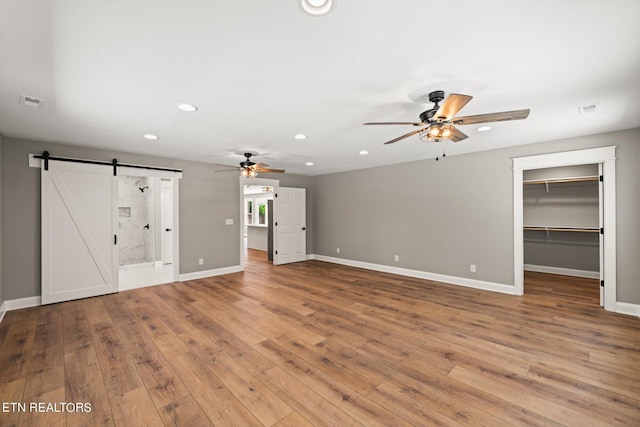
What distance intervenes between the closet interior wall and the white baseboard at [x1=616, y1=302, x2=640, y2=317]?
215 centimetres

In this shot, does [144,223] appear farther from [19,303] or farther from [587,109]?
[587,109]

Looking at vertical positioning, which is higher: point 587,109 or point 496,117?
point 587,109

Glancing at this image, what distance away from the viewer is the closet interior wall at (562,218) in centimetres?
538

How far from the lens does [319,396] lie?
6.52ft

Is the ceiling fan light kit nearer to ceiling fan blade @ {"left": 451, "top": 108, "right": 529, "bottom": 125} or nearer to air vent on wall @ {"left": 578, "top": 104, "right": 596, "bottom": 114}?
ceiling fan blade @ {"left": 451, "top": 108, "right": 529, "bottom": 125}

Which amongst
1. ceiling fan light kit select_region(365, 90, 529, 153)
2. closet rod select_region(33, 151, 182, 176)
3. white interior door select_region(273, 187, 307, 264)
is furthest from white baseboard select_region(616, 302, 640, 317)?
closet rod select_region(33, 151, 182, 176)

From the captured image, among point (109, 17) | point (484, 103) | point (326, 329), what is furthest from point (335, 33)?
point (326, 329)

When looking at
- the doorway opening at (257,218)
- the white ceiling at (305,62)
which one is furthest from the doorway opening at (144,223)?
the white ceiling at (305,62)

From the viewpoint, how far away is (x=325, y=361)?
96.7 inches

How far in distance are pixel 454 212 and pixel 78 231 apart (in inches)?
267

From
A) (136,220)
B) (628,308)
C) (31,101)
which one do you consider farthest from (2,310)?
(628,308)

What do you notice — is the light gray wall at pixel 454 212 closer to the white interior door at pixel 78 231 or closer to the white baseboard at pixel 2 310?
the white interior door at pixel 78 231

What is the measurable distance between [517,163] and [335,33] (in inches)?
168

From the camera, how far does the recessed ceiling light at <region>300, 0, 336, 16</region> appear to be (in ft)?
4.40
